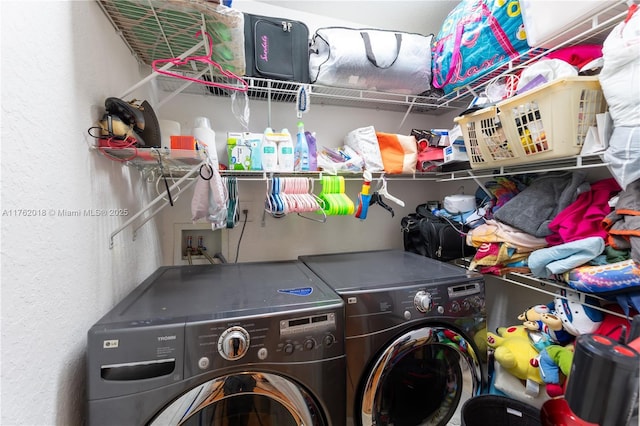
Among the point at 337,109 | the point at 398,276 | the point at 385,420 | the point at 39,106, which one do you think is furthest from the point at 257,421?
the point at 337,109

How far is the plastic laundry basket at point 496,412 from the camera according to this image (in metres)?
1.01

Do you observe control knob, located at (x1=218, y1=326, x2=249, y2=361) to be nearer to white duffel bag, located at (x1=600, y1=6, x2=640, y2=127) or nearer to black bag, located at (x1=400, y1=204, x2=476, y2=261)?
black bag, located at (x1=400, y1=204, x2=476, y2=261)

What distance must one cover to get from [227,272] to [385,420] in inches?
36.3

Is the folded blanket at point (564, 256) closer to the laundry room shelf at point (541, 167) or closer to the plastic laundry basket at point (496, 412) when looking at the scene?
the laundry room shelf at point (541, 167)

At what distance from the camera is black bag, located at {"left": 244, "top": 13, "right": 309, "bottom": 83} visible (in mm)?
1347

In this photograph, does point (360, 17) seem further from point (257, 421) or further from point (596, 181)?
point (257, 421)

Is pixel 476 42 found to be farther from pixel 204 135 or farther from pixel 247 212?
pixel 247 212

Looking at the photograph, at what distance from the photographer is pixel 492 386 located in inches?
50.6

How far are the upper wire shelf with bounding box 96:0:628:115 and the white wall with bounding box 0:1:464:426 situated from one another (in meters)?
0.08

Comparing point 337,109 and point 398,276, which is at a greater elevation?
point 337,109

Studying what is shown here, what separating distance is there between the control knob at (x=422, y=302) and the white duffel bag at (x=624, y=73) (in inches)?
33.7

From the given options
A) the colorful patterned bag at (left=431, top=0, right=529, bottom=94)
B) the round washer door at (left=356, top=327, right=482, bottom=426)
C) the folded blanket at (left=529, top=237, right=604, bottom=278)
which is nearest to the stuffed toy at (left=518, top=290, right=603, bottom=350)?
the folded blanket at (left=529, top=237, right=604, bottom=278)

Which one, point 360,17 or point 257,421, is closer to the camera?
point 257,421


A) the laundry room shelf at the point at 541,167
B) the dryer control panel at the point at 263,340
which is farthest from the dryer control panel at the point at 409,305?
the laundry room shelf at the point at 541,167
